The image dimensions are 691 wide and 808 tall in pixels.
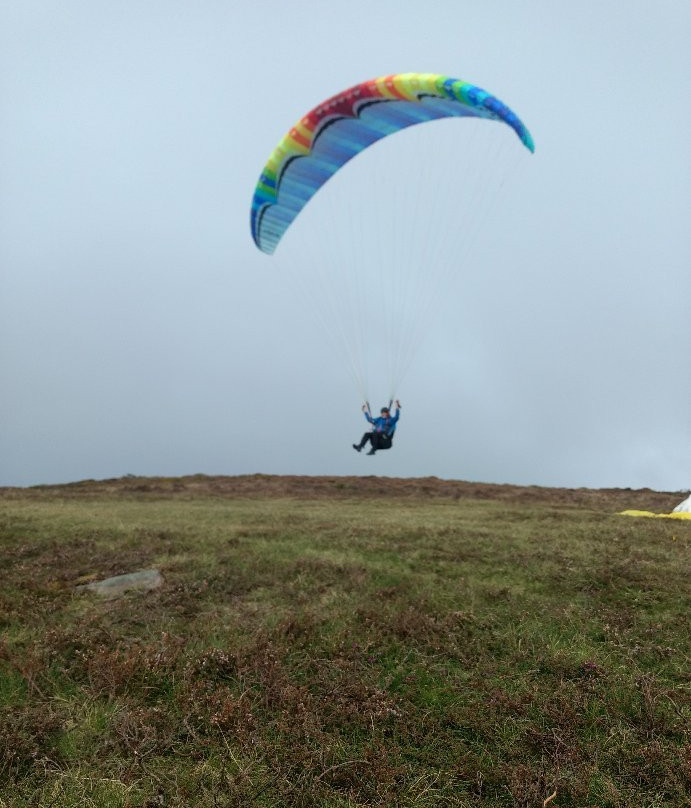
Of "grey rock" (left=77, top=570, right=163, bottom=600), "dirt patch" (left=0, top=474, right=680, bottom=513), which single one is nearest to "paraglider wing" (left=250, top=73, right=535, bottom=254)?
"grey rock" (left=77, top=570, right=163, bottom=600)

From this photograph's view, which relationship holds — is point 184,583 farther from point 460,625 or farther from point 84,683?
point 460,625

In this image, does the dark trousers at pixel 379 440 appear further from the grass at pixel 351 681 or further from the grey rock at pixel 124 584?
the grey rock at pixel 124 584

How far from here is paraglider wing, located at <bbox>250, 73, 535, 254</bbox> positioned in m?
13.4

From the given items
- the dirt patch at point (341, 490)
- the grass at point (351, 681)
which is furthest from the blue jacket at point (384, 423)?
the dirt patch at point (341, 490)

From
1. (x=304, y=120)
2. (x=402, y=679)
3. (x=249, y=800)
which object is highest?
(x=304, y=120)

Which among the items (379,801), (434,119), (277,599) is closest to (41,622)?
(277,599)

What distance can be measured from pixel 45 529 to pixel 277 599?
907 centimetres

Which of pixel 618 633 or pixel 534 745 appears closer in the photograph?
pixel 534 745

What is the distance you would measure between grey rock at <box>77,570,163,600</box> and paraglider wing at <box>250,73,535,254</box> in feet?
41.2

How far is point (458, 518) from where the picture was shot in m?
18.3

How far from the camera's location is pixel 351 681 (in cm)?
620

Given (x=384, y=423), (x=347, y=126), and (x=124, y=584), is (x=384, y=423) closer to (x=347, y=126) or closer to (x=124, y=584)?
(x=347, y=126)

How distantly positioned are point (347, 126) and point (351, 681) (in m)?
15.1

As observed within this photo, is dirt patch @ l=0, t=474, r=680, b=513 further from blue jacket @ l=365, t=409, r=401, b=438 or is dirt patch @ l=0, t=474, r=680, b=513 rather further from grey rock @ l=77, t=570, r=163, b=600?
grey rock @ l=77, t=570, r=163, b=600
